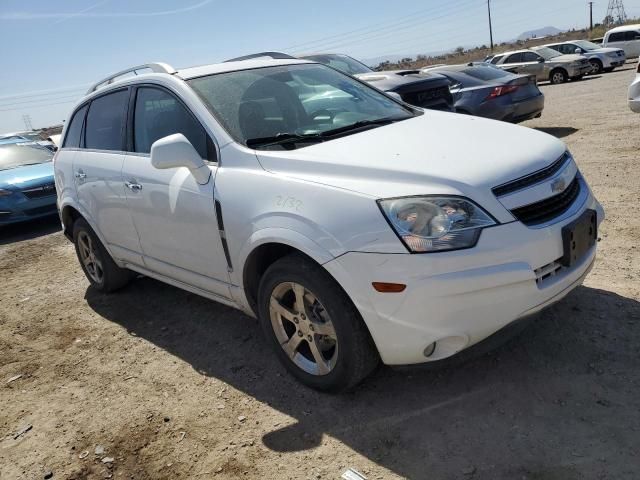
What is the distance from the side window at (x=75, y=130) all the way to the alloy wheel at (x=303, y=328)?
2.93m

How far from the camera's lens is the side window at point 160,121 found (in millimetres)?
3408

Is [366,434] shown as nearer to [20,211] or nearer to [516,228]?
[516,228]

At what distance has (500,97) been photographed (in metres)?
9.38

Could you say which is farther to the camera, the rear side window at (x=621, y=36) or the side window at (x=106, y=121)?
the rear side window at (x=621, y=36)

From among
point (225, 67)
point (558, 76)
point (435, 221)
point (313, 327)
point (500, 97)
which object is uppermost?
point (225, 67)

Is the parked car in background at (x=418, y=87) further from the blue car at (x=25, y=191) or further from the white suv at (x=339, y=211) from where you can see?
the blue car at (x=25, y=191)

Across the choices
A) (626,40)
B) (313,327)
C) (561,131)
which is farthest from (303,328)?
(626,40)

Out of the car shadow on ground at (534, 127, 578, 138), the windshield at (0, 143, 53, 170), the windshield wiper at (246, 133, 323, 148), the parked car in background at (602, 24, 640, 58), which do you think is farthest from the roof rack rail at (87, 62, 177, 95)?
the parked car in background at (602, 24, 640, 58)

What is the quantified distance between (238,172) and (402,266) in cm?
116

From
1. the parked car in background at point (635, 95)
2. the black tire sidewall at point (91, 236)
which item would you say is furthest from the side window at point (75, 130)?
the parked car in background at point (635, 95)

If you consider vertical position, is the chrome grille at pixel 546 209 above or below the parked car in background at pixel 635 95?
above

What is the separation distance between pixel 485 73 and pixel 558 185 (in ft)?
27.0

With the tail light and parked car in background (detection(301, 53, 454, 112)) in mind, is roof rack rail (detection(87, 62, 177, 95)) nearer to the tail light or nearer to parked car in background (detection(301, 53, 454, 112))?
parked car in background (detection(301, 53, 454, 112))

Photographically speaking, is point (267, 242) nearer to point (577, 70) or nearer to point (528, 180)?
point (528, 180)
